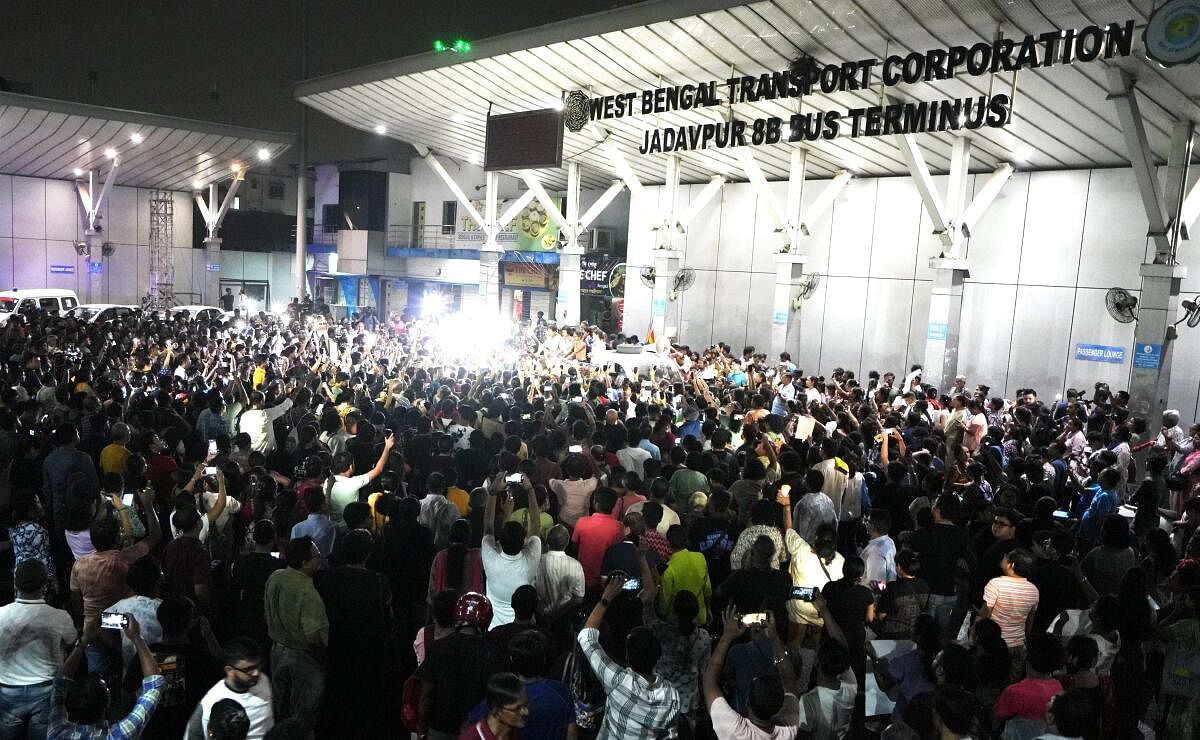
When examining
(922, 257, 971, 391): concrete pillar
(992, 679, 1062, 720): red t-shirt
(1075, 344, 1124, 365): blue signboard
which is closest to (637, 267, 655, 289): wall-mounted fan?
(922, 257, 971, 391): concrete pillar

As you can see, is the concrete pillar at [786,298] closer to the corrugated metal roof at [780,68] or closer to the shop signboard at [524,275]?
the corrugated metal roof at [780,68]

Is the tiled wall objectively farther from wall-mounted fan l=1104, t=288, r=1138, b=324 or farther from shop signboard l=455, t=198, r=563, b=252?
shop signboard l=455, t=198, r=563, b=252

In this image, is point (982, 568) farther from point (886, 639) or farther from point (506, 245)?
point (506, 245)

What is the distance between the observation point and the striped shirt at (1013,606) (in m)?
5.00

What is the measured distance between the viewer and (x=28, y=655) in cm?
407

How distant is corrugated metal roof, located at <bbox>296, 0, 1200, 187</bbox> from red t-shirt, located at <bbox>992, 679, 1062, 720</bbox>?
29.5 feet

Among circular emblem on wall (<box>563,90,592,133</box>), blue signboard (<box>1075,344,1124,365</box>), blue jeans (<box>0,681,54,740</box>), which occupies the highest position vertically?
circular emblem on wall (<box>563,90,592,133</box>)

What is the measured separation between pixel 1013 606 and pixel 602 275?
22040 mm

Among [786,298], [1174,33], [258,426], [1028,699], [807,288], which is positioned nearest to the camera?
[1028,699]

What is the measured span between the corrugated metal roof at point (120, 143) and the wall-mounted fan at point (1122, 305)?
22.2m

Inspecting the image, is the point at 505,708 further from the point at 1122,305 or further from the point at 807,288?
the point at 807,288

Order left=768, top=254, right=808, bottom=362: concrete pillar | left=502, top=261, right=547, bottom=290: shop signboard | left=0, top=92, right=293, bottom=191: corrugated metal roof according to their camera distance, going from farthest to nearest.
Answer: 1. left=502, top=261, right=547, bottom=290: shop signboard
2. left=0, top=92, right=293, bottom=191: corrugated metal roof
3. left=768, top=254, right=808, bottom=362: concrete pillar

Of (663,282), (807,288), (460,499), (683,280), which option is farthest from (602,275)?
(460,499)

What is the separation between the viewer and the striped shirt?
5.00 metres
